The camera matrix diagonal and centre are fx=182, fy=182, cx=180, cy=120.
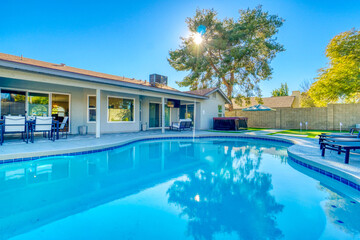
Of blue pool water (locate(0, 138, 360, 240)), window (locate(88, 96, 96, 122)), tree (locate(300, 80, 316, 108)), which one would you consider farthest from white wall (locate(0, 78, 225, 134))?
tree (locate(300, 80, 316, 108))

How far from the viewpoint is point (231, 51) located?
53.2 feet

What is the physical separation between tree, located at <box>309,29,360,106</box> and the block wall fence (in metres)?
1.07

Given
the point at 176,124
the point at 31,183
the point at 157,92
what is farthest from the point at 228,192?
the point at 176,124

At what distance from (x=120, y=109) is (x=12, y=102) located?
Result: 4.68 m

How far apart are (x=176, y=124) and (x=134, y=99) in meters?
3.17

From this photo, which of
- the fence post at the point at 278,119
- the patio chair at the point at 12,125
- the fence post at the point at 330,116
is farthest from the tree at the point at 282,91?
the patio chair at the point at 12,125

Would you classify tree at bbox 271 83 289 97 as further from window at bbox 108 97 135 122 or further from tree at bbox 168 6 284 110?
window at bbox 108 97 135 122

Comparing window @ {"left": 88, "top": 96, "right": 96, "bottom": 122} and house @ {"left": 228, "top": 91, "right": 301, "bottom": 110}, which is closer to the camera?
window @ {"left": 88, "top": 96, "right": 96, "bottom": 122}

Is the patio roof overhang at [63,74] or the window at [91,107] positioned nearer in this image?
the patio roof overhang at [63,74]

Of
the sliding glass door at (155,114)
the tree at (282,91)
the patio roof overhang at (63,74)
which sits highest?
the tree at (282,91)

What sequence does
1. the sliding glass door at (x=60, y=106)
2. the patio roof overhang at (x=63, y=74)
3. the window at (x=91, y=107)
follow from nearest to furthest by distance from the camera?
the patio roof overhang at (x=63, y=74) < the sliding glass door at (x=60, y=106) < the window at (x=91, y=107)

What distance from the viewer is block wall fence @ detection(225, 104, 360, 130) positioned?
518 inches

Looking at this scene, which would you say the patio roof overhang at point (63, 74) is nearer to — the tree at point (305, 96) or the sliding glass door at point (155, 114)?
the sliding glass door at point (155, 114)

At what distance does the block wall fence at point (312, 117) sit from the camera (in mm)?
13156
